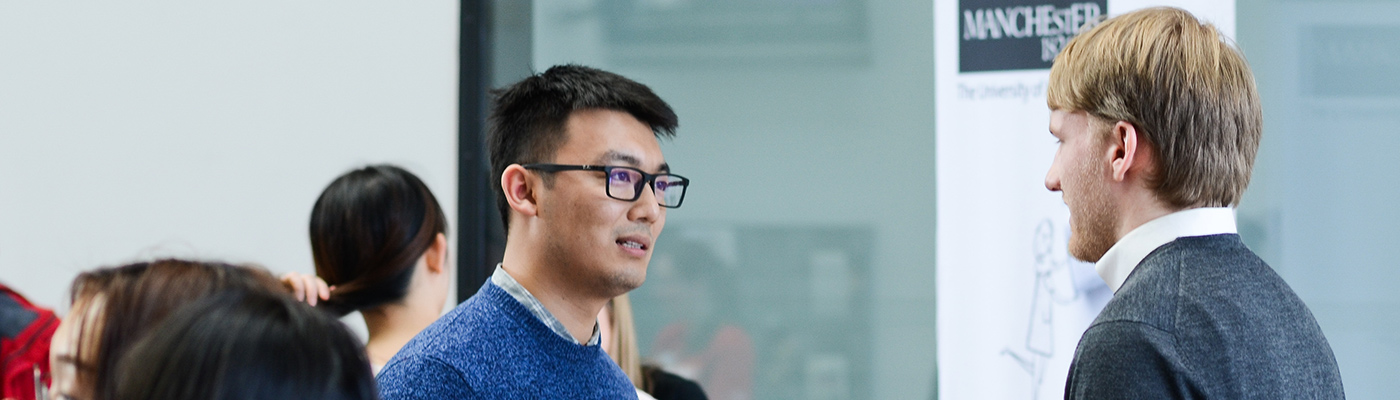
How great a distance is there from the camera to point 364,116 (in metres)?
3.52

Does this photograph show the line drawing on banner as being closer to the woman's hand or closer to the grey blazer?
the grey blazer

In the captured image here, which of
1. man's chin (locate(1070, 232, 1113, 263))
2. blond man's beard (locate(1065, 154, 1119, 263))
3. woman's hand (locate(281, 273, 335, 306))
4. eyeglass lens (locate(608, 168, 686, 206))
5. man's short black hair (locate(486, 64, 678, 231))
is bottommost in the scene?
woman's hand (locate(281, 273, 335, 306))

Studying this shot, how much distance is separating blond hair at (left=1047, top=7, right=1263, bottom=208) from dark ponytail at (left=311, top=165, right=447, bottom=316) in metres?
1.38

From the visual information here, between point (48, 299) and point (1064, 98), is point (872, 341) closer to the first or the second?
point (1064, 98)

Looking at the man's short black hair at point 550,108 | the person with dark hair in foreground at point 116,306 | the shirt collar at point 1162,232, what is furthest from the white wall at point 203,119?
the shirt collar at point 1162,232

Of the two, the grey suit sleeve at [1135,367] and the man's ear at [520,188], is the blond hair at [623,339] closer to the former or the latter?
the man's ear at [520,188]

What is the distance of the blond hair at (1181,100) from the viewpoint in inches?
49.3

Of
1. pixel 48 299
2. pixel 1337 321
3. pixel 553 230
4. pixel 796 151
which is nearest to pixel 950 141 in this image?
pixel 796 151

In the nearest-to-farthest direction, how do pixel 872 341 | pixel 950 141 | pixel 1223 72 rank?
pixel 1223 72
pixel 950 141
pixel 872 341

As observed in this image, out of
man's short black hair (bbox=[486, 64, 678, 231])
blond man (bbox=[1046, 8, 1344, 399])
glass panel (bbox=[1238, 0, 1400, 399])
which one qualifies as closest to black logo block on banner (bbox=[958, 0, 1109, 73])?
glass panel (bbox=[1238, 0, 1400, 399])

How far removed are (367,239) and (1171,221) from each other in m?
1.51

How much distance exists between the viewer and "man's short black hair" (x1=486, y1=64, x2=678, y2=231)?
4.69 ft

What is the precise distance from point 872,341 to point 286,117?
213 cm

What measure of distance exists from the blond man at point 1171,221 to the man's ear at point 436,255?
1.31 m
